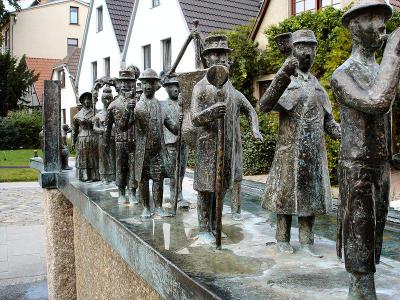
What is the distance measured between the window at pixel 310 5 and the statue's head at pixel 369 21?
437 inches

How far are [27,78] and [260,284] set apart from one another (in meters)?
30.9

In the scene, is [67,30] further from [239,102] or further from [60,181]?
[239,102]

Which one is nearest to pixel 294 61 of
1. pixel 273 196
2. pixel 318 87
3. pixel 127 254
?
pixel 318 87

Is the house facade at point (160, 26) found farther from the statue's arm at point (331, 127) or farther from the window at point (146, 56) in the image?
the statue's arm at point (331, 127)

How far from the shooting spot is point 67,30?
37.8 metres

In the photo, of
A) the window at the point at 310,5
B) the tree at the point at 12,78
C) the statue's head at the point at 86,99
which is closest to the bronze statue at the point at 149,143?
the statue's head at the point at 86,99

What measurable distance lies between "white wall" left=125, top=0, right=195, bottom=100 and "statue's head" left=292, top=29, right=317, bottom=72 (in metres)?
13.4

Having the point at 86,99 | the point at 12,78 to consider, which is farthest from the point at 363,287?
the point at 12,78

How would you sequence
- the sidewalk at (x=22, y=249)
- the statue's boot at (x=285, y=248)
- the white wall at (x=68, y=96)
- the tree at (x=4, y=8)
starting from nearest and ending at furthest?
1. the statue's boot at (x=285, y=248)
2. the sidewalk at (x=22, y=249)
3. the white wall at (x=68, y=96)
4. the tree at (x=4, y=8)

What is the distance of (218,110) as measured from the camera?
3.01 metres

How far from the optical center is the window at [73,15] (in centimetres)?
3800

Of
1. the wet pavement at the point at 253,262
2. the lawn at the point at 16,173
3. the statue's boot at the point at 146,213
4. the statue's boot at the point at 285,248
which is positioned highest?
the statue's boot at the point at 146,213

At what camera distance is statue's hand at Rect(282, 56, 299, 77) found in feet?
8.60

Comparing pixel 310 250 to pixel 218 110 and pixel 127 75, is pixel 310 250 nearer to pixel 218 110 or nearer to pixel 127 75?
pixel 218 110
